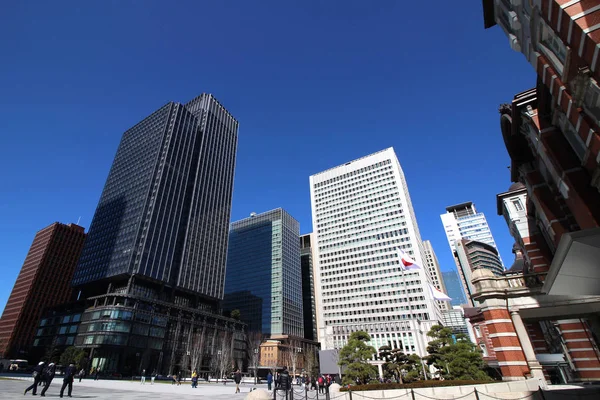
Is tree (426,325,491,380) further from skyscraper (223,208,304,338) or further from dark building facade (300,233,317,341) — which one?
dark building facade (300,233,317,341)

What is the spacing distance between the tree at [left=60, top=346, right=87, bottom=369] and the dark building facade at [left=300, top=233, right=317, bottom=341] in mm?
110954

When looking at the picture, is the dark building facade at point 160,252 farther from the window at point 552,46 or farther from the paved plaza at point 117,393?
the window at point 552,46

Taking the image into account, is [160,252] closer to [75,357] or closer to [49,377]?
[75,357]

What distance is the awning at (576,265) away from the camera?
29.8 feet

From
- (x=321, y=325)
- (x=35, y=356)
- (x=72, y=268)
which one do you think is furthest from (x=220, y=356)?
(x=72, y=268)

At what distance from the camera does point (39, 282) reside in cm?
14462

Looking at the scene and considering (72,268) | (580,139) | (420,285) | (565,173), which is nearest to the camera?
(580,139)

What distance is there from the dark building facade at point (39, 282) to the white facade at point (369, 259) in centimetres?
13234

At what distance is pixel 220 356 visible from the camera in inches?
3469

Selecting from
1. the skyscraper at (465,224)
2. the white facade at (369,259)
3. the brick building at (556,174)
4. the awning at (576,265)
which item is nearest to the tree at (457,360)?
the brick building at (556,174)

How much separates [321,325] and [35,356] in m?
88.2

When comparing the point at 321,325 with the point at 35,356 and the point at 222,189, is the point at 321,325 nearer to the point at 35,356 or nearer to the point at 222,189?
the point at 222,189

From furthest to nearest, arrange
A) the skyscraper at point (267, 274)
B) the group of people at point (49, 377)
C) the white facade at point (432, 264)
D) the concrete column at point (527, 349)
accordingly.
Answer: the white facade at point (432, 264), the skyscraper at point (267, 274), the concrete column at point (527, 349), the group of people at point (49, 377)

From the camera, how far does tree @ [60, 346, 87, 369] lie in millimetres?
67750
